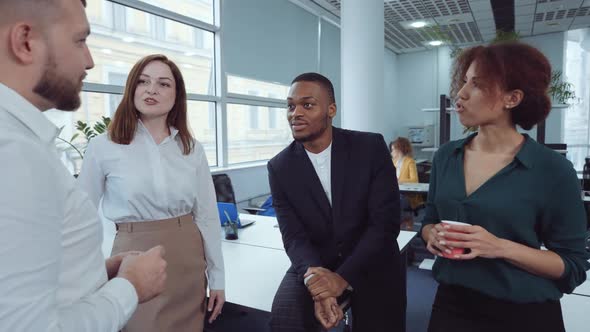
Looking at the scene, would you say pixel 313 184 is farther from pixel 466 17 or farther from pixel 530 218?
pixel 466 17

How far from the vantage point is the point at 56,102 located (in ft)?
2.54

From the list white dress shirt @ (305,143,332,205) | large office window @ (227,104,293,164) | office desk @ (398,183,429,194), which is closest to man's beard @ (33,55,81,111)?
white dress shirt @ (305,143,332,205)

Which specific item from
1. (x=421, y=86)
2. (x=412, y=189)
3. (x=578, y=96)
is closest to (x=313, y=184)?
(x=412, y=189)

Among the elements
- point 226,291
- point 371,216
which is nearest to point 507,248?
point 371,216

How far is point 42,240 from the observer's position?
24.4 inches

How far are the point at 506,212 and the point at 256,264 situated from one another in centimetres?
129

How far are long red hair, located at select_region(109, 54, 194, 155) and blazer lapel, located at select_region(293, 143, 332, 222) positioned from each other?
0.52 m

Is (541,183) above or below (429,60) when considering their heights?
below

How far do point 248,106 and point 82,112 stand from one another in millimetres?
2575

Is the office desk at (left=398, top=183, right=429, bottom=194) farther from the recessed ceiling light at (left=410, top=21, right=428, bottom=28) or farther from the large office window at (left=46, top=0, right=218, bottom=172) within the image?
the recessed ceiling light at (left=410, top=21, right=428, bottom=28)

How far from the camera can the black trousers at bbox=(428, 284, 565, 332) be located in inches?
49.1

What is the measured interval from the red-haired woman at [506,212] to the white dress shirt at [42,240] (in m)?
0.92

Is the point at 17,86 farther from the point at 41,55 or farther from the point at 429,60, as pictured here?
the point at 429,60

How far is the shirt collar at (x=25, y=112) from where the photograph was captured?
675mm
